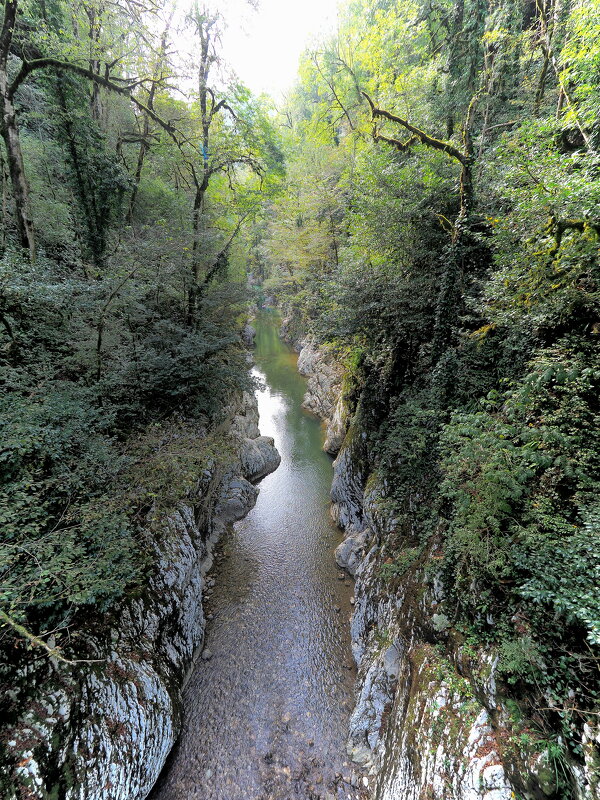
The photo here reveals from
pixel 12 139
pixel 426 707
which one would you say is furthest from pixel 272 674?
pixel 12 139

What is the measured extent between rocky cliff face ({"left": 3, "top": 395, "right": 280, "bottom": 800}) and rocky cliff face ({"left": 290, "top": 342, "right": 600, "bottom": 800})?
11.6 feet

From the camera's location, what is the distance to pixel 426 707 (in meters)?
4.16

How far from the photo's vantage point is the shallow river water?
5.17 m

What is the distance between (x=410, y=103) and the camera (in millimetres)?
9945

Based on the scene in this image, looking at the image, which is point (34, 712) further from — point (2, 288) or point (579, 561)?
point (579, 561)

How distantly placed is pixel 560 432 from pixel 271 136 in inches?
480

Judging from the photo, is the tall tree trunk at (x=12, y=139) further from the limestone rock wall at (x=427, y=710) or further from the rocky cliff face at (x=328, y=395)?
the rocky cliff face at (x=328, y=395)

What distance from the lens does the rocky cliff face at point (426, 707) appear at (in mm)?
2855

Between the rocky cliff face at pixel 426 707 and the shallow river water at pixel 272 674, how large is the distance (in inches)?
25.0

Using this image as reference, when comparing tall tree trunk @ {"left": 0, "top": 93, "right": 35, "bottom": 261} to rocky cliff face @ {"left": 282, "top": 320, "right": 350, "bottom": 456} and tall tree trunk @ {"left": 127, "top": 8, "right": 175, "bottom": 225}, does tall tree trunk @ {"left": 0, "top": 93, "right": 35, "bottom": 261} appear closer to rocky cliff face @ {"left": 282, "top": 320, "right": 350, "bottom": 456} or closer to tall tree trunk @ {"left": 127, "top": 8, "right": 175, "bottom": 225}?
tall tree trunk @ {"left": 127, "top": 8, "right": 175, "bottom": 225}

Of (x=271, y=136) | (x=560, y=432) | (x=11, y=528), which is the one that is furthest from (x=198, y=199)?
(x=560, y=432)

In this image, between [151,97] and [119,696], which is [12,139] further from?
[119,696]

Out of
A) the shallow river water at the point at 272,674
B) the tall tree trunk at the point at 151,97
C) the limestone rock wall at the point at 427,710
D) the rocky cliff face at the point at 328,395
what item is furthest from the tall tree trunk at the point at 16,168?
the rocky cliff face at the point at 328,395

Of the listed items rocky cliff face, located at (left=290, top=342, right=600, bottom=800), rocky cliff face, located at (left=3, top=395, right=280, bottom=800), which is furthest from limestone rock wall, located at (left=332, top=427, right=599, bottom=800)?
rocky cliff face, located at (left=3, top=395, right=280, bottom=800)
